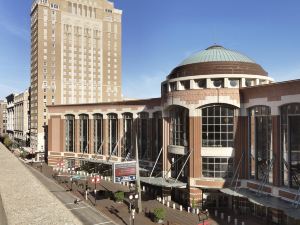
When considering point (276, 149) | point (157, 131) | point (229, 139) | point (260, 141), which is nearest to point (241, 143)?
point (229, 139)

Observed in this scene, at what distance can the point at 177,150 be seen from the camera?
172ft

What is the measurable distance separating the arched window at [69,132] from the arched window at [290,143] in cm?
5616

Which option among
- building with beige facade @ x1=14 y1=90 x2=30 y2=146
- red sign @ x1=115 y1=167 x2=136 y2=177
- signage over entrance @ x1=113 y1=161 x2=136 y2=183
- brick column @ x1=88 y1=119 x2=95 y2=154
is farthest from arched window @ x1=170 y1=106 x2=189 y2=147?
building with beige facade @ x1=14 y1=90 x2=30 y2=146

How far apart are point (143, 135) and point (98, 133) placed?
1523cm

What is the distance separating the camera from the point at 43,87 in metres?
124

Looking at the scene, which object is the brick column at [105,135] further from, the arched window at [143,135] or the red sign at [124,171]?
the red sign at [124,171]

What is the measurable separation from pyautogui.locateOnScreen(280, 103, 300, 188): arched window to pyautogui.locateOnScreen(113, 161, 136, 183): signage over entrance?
71.3ft

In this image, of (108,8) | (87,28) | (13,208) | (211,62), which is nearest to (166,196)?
(211,62)

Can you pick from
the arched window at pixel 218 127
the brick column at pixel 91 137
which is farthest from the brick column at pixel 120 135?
the arched window at pixel 218 127

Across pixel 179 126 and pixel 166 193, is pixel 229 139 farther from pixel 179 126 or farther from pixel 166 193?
pixel 166 193

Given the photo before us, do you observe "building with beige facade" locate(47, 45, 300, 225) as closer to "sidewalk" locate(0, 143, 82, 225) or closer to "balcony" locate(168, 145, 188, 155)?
"balcony" locate(168, 145, 188, 155)

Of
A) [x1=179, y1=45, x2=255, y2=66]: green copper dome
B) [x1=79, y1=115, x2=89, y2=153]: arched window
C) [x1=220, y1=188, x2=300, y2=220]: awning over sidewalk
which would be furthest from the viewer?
[x1=79, y1=115, x2=89, y2=153]: arched window

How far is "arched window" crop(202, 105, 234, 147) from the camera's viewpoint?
47.8m

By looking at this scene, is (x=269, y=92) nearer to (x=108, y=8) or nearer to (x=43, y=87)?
(x=43, y=87)
